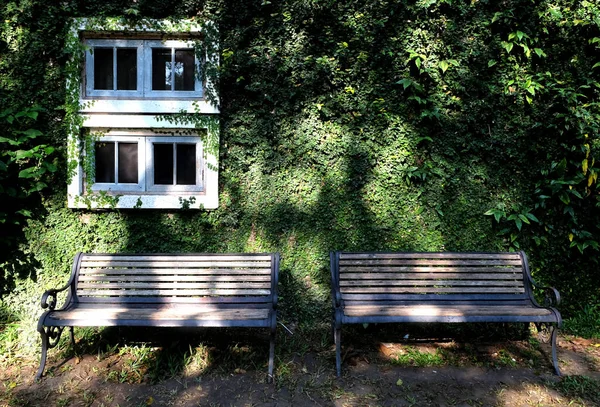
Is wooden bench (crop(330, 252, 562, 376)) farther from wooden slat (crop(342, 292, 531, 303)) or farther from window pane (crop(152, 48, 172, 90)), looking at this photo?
window pane (crop(152, 48, 172, 90))

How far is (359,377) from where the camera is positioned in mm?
3361

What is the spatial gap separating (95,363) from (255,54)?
3454 mm

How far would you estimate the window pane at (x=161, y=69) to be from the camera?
4.41 m

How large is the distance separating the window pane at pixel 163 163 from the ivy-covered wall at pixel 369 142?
40 cm

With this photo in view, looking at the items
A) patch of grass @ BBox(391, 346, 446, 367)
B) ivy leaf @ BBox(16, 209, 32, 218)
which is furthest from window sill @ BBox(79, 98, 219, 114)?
patch of grass @ BBox(391, 346, 446, 367)

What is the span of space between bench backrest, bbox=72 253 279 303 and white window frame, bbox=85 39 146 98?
1.81 meters

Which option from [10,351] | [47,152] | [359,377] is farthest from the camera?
[47,152]

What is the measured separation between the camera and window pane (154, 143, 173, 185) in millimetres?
4402

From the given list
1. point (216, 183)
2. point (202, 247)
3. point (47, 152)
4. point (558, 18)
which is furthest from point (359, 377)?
point (558, 18)

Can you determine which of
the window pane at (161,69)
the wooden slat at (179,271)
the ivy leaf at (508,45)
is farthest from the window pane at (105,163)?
the ivy leaf at (508,45)

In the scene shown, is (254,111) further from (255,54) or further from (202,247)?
(202,247)

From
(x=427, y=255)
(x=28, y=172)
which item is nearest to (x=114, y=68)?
(x=28, y=172)

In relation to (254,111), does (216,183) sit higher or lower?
lower

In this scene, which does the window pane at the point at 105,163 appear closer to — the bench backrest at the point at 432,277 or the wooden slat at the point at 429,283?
the bench backrest at the point at 432,277
